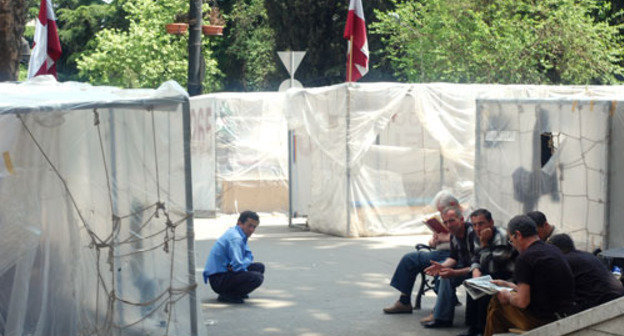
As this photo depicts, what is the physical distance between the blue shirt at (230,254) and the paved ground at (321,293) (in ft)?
1.30

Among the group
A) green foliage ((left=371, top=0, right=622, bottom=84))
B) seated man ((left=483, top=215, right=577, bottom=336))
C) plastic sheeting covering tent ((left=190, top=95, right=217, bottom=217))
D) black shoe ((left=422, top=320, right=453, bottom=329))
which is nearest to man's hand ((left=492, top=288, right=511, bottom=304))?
seated man ((left=483, top=215, right=577, bottom=336))

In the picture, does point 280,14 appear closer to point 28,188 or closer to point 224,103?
point 224,103

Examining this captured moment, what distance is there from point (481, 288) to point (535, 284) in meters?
0.51

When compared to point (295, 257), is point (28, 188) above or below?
above

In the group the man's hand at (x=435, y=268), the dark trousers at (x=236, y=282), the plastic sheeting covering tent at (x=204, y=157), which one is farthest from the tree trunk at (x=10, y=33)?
the plastic sheeting covering tent at (x=204, y=157)

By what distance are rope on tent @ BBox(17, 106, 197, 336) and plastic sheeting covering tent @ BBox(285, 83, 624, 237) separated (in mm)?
7874

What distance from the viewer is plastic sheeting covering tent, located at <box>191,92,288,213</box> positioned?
19.2m

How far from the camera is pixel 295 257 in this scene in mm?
13180

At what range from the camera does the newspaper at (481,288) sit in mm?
6914

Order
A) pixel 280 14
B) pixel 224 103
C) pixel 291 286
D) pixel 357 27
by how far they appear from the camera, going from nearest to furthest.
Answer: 1. pixel 291 286
2. pixel 357 27
3. pixel 224 103
4. pixel 280 14

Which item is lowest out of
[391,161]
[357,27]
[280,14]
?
[391,161]

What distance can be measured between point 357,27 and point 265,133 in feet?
13.6

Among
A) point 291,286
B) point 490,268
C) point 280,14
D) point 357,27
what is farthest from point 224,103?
point 280,14

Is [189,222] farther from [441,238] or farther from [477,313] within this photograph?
[441,238]
